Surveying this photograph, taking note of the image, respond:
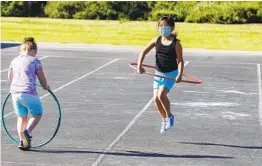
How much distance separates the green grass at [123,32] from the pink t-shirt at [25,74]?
21.7 metres

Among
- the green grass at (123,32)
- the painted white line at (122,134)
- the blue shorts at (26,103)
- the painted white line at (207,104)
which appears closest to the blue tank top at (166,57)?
the painted white line at (122,134)

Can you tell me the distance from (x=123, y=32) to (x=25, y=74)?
2785 cm

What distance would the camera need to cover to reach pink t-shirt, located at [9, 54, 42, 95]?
9.54m

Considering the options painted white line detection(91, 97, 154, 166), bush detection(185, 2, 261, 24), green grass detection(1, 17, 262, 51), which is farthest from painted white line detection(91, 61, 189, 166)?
bush detection(185, 2, 261, 24)

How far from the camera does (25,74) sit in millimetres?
9539

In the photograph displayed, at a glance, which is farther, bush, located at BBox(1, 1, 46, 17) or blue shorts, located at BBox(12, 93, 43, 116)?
bush, located at BBox(1, 1, 46, 17)

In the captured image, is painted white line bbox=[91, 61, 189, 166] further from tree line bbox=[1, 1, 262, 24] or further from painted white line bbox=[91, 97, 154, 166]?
tree line bbox=[1, 1, 262, 24]

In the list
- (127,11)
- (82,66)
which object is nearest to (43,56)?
(82,66)

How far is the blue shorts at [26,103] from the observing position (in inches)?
376

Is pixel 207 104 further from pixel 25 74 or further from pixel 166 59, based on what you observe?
pixel 25 74

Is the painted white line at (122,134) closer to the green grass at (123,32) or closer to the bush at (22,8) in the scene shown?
the green grass at (123,32)

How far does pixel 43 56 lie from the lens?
24906 millimetres

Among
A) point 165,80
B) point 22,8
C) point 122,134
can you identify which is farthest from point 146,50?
point 22,8

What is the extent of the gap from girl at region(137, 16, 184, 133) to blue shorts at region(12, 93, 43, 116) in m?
1.93
